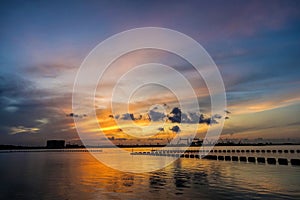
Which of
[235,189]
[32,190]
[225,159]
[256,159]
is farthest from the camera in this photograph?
[225,159]

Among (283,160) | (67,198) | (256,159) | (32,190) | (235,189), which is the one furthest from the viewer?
(256,159)

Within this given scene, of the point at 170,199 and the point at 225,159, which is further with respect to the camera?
the point at 225,159

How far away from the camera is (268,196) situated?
31.6 metres

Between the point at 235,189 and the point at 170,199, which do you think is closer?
the point at 170,199

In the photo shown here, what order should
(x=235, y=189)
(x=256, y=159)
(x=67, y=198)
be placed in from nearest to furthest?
1. (x=67, y=198)
2. (x=235, y=189)
3. (x=256, y=159)

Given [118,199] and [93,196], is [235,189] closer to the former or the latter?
[118,199]

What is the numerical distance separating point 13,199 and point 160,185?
1871cm

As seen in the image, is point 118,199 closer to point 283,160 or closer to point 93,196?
point 93,196

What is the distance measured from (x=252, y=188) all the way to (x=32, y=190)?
28969mm

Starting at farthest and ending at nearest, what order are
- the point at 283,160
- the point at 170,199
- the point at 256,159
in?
1. the point at 256,159
2. the point at 283,160
3. the point at 170,199

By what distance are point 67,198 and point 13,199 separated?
6662mm

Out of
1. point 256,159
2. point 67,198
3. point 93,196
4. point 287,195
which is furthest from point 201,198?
point 256,159

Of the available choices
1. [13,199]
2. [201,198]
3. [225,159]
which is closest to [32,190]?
[13,199]

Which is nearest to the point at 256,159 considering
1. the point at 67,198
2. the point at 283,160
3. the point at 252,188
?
the point at 283,160
